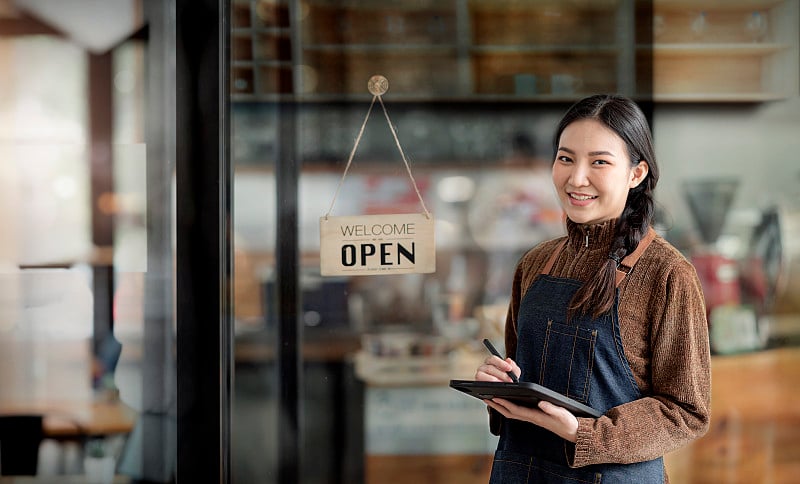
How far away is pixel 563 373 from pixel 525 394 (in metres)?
0.14

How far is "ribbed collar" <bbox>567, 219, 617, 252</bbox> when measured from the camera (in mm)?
1549

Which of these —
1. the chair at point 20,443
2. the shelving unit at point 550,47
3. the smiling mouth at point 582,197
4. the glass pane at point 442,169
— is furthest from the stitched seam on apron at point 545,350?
the chair at point 20,443

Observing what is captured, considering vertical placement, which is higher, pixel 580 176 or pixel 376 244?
pixel 580 176

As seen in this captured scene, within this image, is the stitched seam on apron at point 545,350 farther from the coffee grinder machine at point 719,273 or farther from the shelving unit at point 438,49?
the coffee grinder machine at point 719,273

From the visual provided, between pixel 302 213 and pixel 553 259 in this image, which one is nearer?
pixel 553 259

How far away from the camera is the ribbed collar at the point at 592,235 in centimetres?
155

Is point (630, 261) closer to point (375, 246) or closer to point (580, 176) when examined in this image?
point (580, 176)

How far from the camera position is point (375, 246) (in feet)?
7.17

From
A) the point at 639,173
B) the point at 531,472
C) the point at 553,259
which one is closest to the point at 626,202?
the point at 639,173

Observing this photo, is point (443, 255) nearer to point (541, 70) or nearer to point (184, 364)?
point (541, 70)

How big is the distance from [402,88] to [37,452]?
1.58 m

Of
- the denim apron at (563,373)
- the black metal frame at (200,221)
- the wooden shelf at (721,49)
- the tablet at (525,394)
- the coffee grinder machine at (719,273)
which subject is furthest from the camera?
the coffee grinder machine at (719,273)

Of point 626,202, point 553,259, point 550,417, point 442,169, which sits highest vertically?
point 442,169

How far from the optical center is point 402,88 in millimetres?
2736
